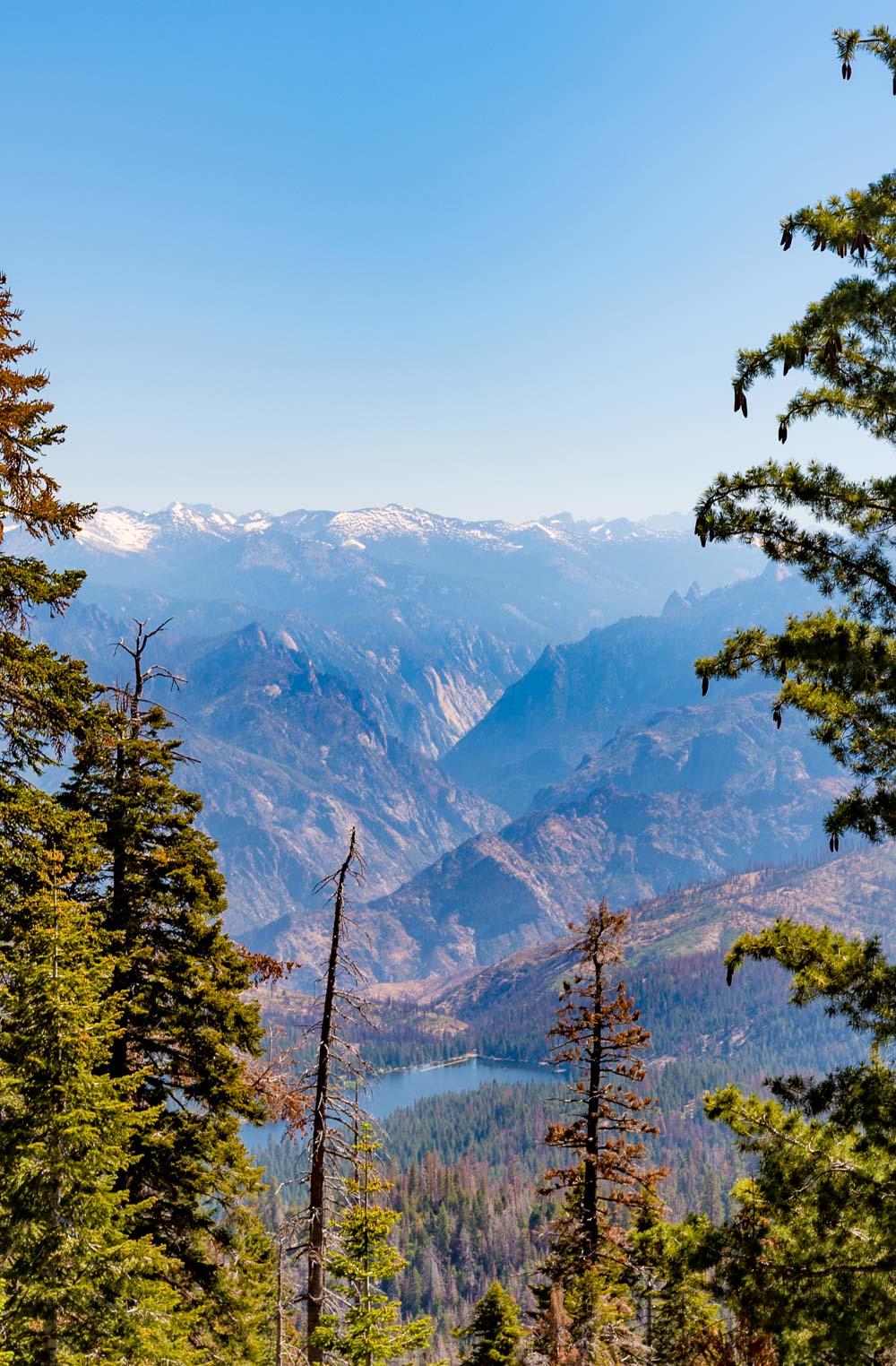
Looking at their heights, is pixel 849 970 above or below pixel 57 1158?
above

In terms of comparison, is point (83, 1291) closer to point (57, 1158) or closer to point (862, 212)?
point (57, 1158)

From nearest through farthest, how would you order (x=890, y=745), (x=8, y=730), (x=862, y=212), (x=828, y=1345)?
(x=828, y=1345) → (x=862, y=212) → (x=890, y=745) → (x=8, y=730)

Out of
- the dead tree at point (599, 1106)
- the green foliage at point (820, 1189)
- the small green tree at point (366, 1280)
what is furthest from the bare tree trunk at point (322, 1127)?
the green foliage at point (820, 1189)

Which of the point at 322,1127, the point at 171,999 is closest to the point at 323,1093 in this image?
the point at 322,1127

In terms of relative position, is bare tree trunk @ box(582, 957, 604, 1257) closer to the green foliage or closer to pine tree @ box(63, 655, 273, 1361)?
pine tree @ box(63, 655, 273, 1361)

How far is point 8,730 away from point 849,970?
1340 cm

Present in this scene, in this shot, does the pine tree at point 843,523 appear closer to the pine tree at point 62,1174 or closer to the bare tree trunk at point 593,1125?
the pine tree at point 62,1174

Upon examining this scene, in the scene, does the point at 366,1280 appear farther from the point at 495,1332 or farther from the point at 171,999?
the point at 495,1332

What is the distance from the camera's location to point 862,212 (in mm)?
13273

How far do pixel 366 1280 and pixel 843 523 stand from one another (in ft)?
53.9

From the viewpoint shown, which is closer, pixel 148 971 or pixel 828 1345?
pixel 828 1345

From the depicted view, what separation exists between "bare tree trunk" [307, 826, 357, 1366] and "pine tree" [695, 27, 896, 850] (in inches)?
404

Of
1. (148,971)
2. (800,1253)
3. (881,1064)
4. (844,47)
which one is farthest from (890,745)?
(148,971)

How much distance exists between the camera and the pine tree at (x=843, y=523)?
43.7 ft
